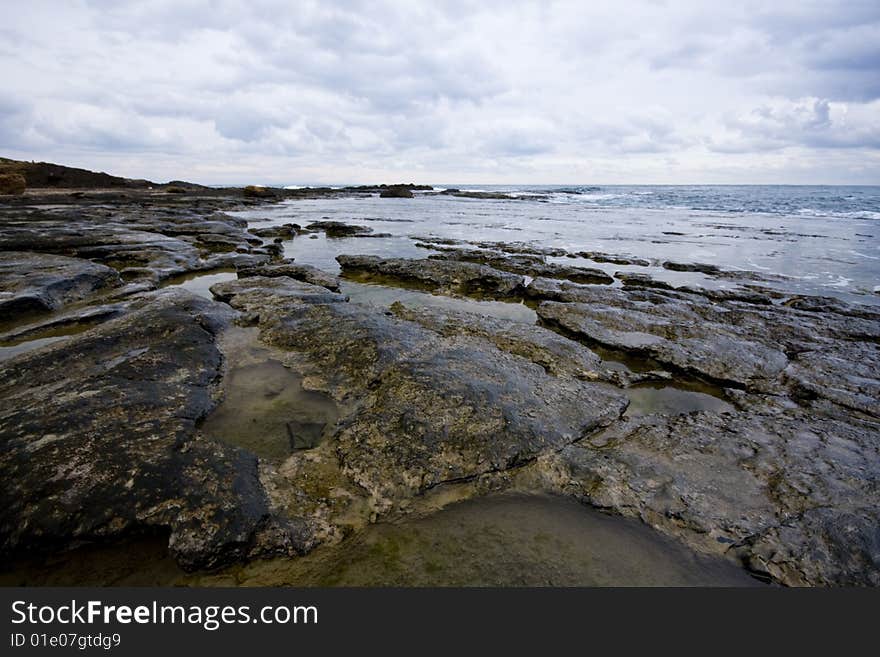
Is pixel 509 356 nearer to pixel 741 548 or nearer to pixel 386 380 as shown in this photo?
pixel 386 380

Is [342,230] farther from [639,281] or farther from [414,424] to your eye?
[414,424]

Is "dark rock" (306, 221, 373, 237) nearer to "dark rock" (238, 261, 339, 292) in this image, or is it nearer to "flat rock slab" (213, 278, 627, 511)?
"dark rock" (238, 261, 339, 292)

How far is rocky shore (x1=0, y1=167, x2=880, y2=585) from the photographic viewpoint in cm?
286

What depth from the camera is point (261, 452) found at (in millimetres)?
3721

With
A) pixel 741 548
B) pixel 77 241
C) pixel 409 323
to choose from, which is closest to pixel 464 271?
pixel 409 323

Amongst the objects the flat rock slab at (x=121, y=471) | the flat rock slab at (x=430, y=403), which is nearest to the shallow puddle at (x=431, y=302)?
the flat rock slab at (x=430, y=403)

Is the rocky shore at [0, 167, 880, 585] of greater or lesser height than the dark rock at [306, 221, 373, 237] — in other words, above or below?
below

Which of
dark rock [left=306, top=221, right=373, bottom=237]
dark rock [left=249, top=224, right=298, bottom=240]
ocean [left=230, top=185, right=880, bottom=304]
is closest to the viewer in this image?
ocean [left=230, top=185, right=880, bottom=304]

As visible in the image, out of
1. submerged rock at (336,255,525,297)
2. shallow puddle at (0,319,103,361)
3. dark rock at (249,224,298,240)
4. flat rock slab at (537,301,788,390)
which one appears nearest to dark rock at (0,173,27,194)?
dark rock at (249,224,298,240)

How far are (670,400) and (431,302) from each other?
18.4 ft

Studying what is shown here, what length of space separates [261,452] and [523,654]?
2698mm

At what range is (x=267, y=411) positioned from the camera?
14.4 feet

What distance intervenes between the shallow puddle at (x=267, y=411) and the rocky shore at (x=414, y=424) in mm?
30

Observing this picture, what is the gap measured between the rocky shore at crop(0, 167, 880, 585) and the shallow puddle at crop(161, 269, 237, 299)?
135 cm
